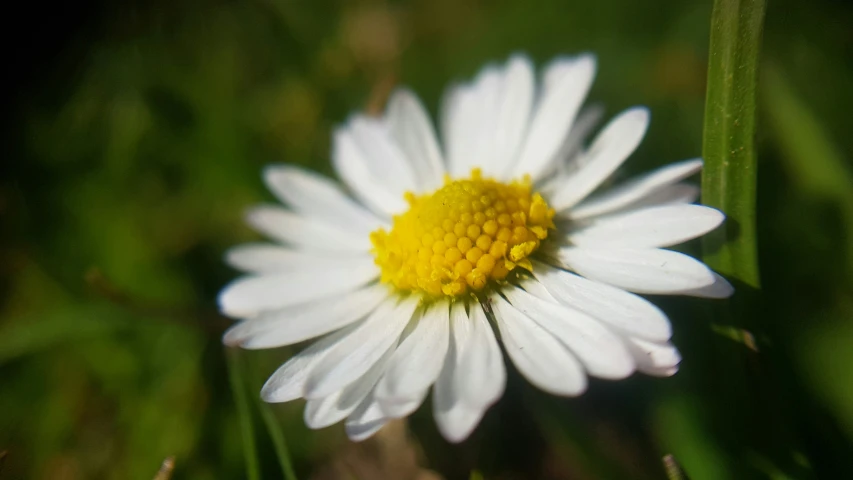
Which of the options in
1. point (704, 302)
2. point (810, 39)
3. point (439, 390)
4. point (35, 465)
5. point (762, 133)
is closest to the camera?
point (439, 390)

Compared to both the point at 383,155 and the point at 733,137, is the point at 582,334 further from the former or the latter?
the point at 383,155

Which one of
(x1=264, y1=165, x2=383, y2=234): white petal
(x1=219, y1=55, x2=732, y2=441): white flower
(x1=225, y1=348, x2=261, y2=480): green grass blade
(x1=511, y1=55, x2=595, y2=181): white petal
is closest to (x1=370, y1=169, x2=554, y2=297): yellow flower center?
(x1=219, y1=55, x2=732, y2=441): white flower

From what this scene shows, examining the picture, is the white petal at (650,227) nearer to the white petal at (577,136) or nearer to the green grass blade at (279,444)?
the white petal at (577,136)

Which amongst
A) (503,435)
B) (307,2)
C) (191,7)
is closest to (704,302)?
(503,435)

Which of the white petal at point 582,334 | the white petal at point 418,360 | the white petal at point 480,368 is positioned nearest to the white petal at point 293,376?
the white petal at point 418,360

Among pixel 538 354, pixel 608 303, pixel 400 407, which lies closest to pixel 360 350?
pixel 400 407

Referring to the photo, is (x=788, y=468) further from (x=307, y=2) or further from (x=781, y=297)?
(x=307, y=2)
